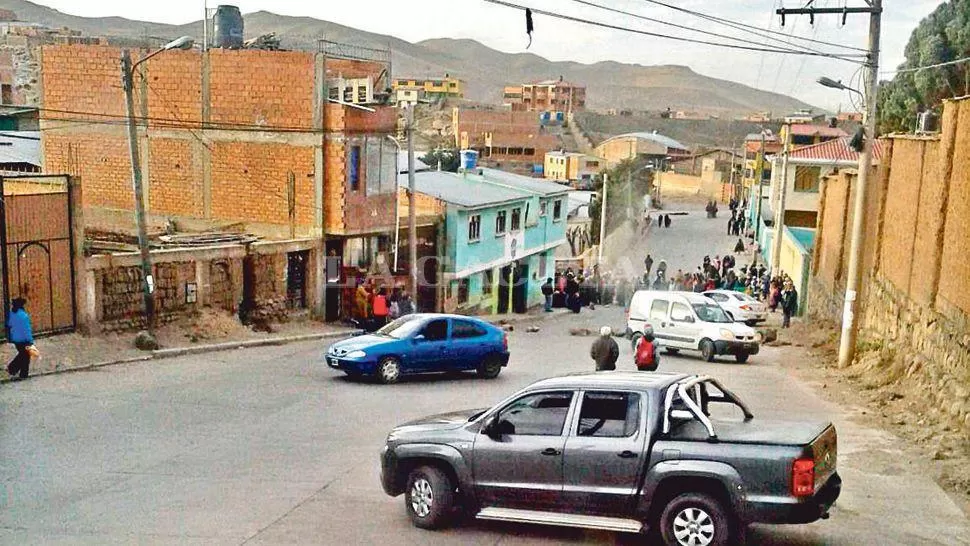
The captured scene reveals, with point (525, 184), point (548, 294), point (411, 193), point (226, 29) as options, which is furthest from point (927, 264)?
point (525, 184)

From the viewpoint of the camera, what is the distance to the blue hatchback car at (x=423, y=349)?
19219 millimetres

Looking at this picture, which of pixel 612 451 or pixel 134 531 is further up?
pixel 612 451

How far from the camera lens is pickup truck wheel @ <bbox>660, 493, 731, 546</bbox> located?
27.7 ft

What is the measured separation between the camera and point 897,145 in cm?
2198

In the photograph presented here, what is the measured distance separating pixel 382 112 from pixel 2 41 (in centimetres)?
5294

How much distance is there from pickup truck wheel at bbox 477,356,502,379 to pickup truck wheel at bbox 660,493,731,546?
11911 millimetres

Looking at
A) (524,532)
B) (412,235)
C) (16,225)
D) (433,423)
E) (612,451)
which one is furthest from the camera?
(412,235)

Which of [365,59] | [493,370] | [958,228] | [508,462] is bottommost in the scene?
[493,370]

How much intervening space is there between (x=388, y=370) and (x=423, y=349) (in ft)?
2.75

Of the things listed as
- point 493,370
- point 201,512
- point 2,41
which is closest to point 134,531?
point 201,512

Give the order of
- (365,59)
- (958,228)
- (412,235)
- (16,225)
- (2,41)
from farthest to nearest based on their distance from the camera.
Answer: (2,41) → (365,59) → (412,235) → (16,225) → (958,228)

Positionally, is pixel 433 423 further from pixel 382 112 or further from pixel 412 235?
pixel 382 112

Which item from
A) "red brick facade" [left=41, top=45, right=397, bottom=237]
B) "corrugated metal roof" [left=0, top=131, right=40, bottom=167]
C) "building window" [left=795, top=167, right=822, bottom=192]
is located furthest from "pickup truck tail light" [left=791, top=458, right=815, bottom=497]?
"building window" [left=795, top=167, right=822, bottom=192]

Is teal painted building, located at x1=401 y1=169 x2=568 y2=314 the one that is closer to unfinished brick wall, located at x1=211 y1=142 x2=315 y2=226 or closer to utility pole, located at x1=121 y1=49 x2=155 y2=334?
unfinished brick wall, located at x1=211 y1=142 x2=315 y2=226
